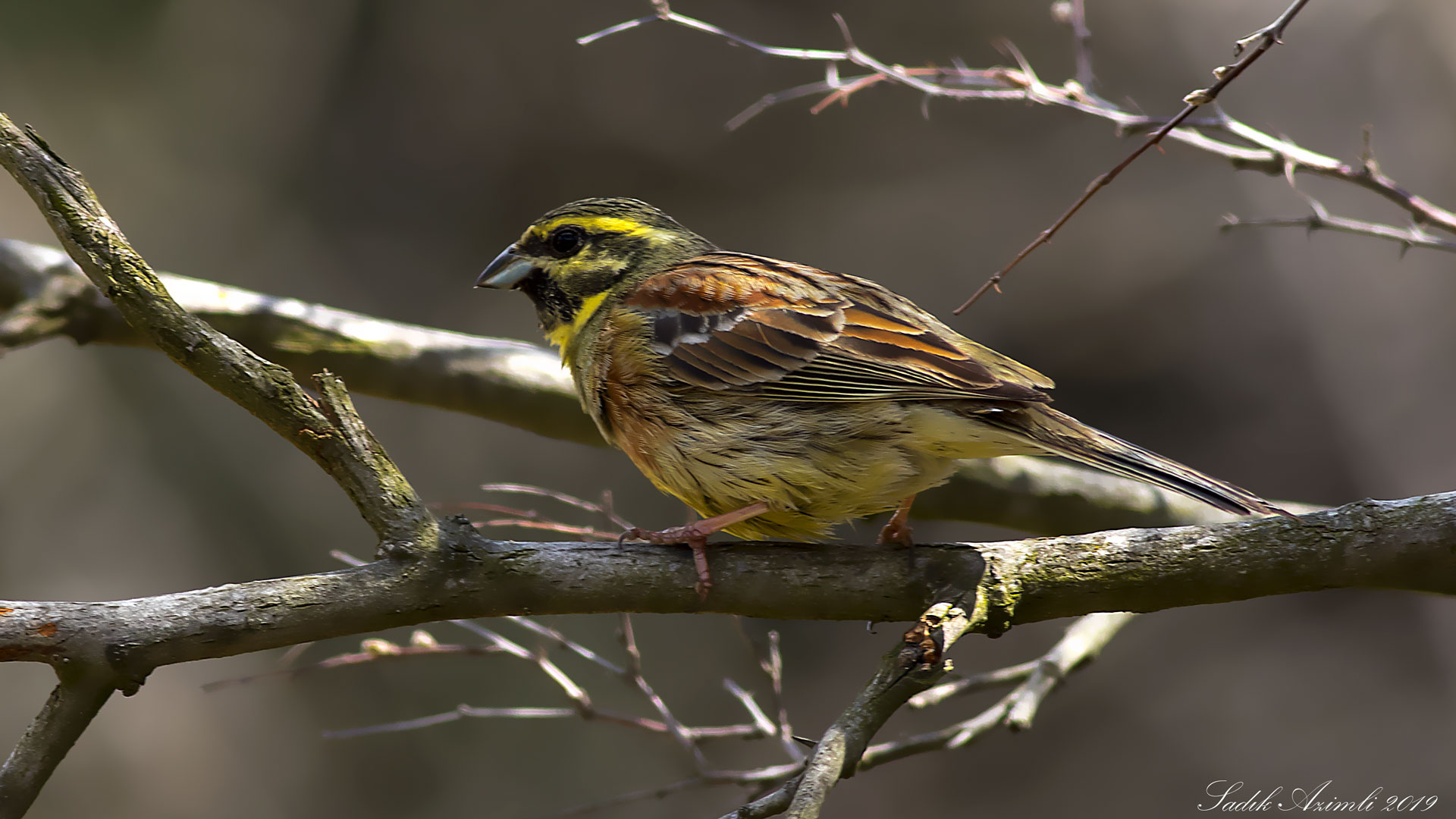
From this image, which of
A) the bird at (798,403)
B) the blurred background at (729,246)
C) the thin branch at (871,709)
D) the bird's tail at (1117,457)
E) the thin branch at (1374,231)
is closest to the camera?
the thin branch at (871,709)

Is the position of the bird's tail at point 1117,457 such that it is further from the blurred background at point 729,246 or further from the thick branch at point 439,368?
the blurred background at point 729,246

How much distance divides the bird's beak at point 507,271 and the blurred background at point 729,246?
4.02m

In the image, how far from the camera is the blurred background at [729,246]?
6.96 meters

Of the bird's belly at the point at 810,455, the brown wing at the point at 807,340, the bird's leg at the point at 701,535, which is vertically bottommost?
the bird's leg at the point at 701,535

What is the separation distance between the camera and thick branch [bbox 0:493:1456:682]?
211cm

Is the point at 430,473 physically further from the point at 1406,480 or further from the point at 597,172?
the point at 1406,480

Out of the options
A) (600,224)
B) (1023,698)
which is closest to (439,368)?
(600,224)

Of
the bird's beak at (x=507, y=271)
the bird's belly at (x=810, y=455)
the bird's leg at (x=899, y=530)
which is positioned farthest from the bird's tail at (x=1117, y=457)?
the bird's beak at (x=507, y=271)

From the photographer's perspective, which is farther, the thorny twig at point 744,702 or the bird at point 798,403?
the thorny twig at point 744,702

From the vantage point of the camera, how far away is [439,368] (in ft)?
14.1

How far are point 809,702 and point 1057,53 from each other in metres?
5.26

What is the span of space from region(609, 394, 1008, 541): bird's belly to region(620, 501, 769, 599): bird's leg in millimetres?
53

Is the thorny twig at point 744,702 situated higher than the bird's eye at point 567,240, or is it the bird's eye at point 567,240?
the bird's eye at point 567,240

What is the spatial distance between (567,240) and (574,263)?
0.09 meters
